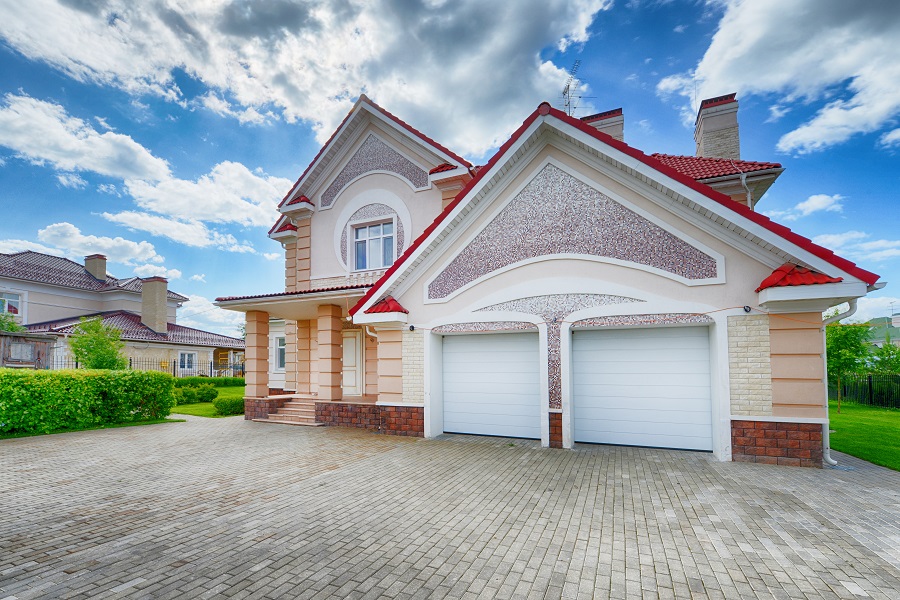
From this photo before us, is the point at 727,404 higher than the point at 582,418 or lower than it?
higher

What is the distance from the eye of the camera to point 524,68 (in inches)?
524

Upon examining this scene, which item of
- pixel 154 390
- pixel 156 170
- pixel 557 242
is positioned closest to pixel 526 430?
pixel 557 242

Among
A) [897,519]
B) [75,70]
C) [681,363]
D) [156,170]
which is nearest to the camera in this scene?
[897,519]

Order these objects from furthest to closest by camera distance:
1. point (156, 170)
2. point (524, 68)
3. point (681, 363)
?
1. point (156, 170)
2. point (524, 68)
3. point (681, 363)

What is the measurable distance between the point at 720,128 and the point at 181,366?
36.0 meters

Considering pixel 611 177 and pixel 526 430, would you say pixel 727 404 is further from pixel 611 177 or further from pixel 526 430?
pixel 611 177

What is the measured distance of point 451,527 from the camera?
4.77 m

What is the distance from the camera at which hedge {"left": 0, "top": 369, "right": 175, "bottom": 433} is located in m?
11.2

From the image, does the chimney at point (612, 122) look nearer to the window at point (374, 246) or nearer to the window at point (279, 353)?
the window at point (374, 246)

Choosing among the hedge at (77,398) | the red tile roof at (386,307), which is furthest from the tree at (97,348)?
the red tile roof at (386,307)

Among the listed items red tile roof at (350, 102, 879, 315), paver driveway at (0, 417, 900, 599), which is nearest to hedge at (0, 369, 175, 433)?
paver driveway at (0, 417, 900, 599)

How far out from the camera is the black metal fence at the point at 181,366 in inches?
1020

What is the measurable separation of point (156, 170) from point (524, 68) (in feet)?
68.2

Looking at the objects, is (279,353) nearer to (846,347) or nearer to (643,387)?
(643,387)
